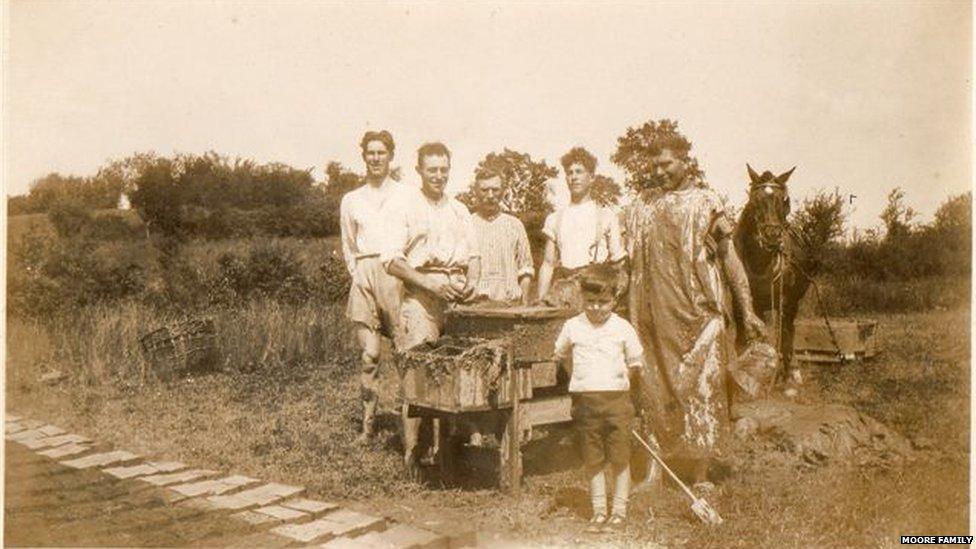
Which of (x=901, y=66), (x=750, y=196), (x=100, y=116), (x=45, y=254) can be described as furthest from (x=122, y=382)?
(x=901, y=66)

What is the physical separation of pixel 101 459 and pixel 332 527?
1.84 meters

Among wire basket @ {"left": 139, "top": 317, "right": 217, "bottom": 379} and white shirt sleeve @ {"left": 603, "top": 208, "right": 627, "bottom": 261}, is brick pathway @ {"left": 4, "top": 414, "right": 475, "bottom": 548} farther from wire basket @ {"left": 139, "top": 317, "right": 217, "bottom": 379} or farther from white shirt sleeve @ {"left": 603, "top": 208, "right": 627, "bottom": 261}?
white shirt sleeve @ {"left": 603, "top": 208, "right": 627, "bottom": 261}

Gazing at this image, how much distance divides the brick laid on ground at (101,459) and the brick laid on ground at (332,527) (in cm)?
147

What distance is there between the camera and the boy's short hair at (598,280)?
12.7 feet

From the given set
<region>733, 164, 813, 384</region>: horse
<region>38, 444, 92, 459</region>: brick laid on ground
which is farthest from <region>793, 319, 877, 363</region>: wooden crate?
<region>38, 444, 92, 459</region>: brick laid on ground

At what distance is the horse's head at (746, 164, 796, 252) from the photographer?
5203 mm

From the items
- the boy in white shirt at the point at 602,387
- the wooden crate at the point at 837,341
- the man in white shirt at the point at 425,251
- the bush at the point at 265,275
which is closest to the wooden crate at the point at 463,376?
the boy in white shirt at the point at 602,387

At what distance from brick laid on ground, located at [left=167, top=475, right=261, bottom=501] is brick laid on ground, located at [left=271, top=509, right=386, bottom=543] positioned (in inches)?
24.3

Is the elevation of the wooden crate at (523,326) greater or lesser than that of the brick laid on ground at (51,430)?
greater

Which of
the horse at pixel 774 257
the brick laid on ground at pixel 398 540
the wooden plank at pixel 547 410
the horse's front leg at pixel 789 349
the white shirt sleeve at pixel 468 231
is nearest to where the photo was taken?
the brick laid on ground at pixel 398 540

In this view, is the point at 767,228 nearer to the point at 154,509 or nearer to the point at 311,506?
the point at 311,506

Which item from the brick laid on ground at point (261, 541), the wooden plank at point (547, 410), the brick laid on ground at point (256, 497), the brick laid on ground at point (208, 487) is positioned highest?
the wooden plank at point (547, 410)

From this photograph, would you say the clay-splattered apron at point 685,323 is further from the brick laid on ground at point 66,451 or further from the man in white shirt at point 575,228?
the brick laid on ground at point 66,451

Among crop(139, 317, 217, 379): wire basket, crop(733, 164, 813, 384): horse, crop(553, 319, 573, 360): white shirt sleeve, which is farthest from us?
crop(139, 317, 217, 379): wire basket
